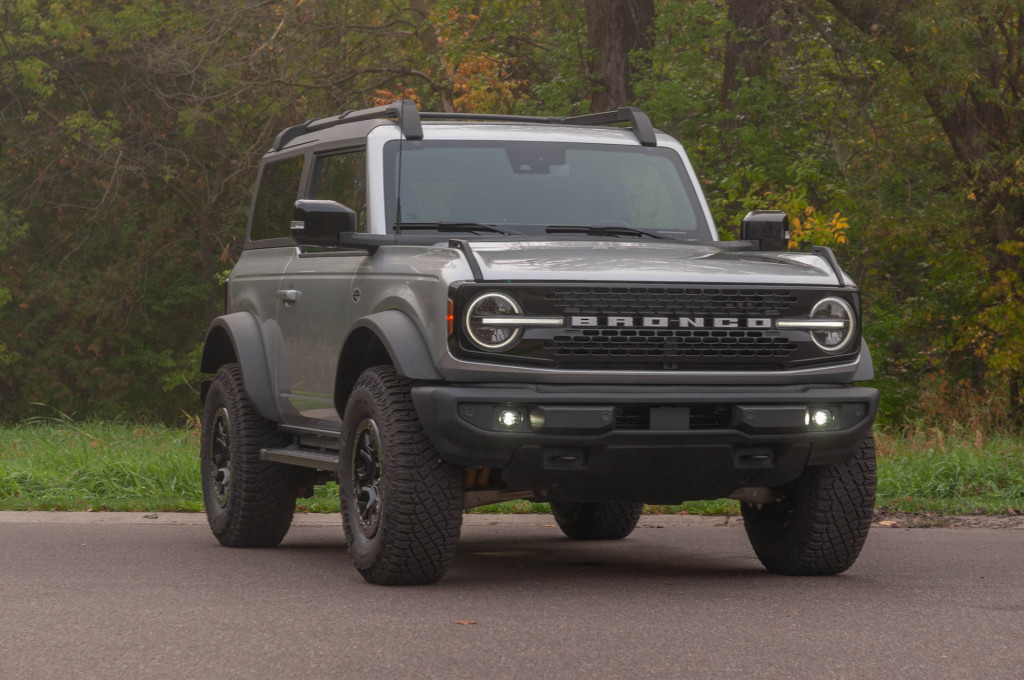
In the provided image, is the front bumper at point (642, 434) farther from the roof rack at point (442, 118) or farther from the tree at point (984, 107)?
the tree at point (984, 107)

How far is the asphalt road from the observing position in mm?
5855

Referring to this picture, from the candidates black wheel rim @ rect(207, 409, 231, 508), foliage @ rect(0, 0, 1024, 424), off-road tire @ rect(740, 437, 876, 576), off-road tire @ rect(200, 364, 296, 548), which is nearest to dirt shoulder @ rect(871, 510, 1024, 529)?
off-road tire @ rect(740, 437, 876, 576)

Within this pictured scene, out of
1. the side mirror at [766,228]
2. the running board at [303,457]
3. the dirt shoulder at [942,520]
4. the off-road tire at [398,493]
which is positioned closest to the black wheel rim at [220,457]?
the running board at [303,457]

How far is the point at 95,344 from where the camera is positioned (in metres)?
36.4

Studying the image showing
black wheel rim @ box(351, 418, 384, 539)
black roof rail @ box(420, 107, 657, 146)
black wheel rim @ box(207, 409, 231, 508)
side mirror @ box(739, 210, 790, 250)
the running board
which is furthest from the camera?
black wheel rim @ box(207, 409, 231, 508)

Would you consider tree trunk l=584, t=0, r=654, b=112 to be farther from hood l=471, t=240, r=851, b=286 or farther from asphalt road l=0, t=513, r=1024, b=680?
hood l=471, t=240, r=851, b=286

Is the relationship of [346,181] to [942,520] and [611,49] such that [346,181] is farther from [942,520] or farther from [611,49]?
[611,49]

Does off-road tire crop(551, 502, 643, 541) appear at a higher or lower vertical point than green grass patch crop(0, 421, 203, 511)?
higher

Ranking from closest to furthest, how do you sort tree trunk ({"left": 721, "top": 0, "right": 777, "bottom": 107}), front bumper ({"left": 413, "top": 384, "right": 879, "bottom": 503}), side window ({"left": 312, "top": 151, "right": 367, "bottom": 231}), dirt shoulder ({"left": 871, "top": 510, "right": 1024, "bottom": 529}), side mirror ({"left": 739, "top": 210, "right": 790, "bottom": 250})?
front bumper ({"left": 413, "top": 384, "right": 879, "bottom": 503}) < side window ({"left": 312, "top": 151, "right": 367, "bottom": 231}) < side mirror ({"left": 739, "top": 210, "right": 790, "bottom": 250}) < dirt shoulder ({"left": 871, "top": 510, "right": 1024, "bottom": 529}) < tree trunk ({"left": 721, "top": 0, "right": 777, "bottom": 107})

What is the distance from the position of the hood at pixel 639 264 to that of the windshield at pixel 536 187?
0.69m

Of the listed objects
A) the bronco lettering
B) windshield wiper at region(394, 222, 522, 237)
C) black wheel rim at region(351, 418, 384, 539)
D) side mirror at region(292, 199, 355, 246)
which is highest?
side mirror at region(292, 199, 355, 246)

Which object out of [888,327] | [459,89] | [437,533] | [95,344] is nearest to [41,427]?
[888,327]

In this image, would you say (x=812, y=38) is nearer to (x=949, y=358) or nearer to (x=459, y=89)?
(x=949, y=358)

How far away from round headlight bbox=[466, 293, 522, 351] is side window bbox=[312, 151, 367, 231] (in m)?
1.52
